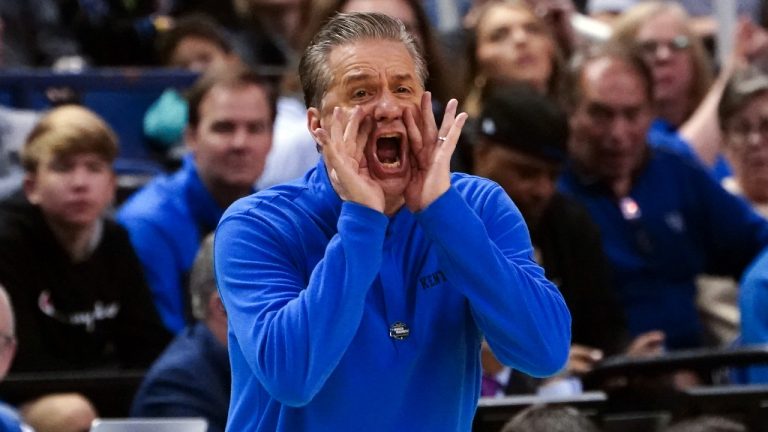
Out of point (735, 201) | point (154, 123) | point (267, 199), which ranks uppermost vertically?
point (267, 199)

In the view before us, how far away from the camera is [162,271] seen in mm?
5031

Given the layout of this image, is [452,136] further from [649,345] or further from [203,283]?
[649,345]

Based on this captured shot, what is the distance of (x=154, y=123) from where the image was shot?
20.5 feet

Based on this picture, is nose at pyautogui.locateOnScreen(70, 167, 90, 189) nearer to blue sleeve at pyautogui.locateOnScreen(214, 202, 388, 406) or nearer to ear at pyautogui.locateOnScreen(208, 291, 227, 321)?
ear at pyautogui.locateOnScreen(208, 291, 227, 321)

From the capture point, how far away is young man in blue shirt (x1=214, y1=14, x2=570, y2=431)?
7.09 feet

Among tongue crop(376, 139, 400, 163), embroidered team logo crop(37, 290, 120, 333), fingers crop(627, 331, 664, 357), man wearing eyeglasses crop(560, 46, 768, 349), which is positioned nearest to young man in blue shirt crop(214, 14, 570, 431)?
tongue crop(376, 139, 400, 163)

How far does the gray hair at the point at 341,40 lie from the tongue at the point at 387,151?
0.12 metres

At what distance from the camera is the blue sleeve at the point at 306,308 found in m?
2.13

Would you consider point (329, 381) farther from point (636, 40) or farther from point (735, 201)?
point (636, 40)

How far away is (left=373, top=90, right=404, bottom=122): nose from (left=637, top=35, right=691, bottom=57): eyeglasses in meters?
4.32

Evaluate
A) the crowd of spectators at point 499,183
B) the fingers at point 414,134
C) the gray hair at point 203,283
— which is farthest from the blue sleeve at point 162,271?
the fingers at point 414,134

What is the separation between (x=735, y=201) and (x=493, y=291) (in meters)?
3.49

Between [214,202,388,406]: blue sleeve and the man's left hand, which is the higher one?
the man's left hand

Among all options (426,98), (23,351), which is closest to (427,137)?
(426,98)
